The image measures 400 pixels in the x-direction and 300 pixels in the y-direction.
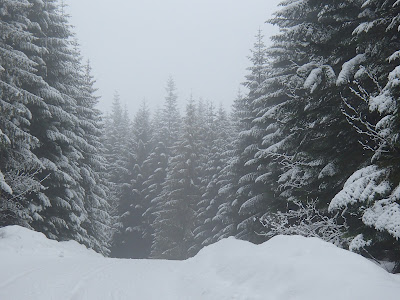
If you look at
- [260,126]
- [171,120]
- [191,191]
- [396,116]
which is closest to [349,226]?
[396,116]

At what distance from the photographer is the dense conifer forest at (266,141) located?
24.6 ft

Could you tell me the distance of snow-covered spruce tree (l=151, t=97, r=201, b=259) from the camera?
1288 inches

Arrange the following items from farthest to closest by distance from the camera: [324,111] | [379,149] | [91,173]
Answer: [91,173], [324,111], [379,149]

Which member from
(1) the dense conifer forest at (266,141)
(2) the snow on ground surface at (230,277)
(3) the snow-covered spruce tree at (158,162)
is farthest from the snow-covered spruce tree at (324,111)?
(3) the snow-covered spruce tree at (158,162)

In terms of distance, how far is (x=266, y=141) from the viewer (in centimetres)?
1691

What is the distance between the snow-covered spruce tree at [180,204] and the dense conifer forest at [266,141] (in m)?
0.13

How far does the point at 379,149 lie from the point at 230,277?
409 cm

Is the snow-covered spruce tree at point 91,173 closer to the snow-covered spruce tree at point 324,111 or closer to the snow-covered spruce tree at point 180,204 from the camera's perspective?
the snow-covered spruce tree at point 180,204

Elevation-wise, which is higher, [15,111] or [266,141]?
[15,111]

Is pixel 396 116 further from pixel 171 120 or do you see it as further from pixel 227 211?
pixel 171 120

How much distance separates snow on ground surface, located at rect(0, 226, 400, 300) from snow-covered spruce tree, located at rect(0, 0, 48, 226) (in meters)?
4.10

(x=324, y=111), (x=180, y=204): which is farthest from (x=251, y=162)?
(x=180, y=204)

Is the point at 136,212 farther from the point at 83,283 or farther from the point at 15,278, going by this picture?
the point at 83,283

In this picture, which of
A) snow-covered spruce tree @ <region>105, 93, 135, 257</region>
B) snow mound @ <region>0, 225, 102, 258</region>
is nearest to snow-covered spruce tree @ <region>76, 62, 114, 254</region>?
snow mound @ <region>0, 225, 102, 258</region>
